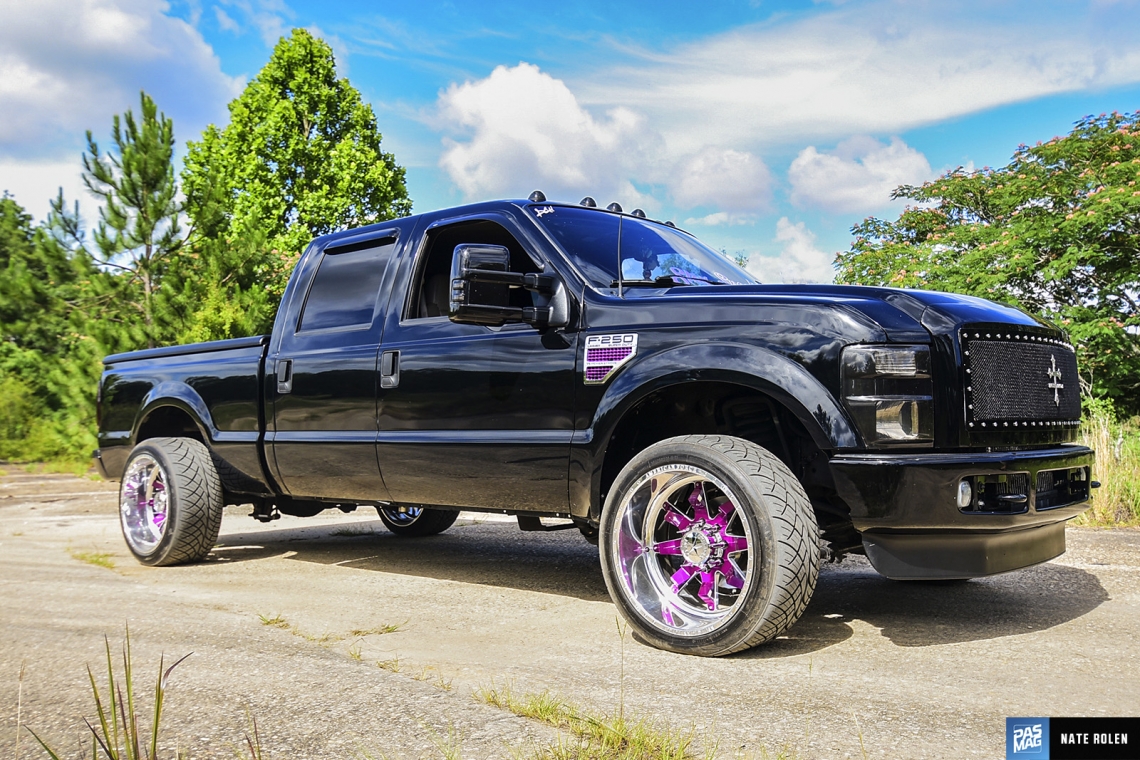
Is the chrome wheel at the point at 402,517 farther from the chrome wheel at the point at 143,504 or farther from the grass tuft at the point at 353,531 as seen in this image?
the chrome wheel at the point at 143,504

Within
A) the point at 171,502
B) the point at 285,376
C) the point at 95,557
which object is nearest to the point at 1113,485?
the point at 285,376

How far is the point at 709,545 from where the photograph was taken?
12.7ft

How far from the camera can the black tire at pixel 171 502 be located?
6.20 metres

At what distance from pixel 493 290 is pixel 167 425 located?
3.83 meters

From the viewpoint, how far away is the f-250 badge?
4195 millimetres

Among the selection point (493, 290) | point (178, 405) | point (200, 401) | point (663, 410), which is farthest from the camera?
point (178, 405)

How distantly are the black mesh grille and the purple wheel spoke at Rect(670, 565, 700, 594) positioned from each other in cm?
125

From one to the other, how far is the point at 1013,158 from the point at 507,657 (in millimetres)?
17218

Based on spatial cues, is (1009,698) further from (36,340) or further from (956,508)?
(36,340)

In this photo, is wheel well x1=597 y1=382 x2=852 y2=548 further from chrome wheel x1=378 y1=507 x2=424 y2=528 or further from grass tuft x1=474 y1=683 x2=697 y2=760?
chrome wheel x1=378 y1=507 x2=424 y2=528

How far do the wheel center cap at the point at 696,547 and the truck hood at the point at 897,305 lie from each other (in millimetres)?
974

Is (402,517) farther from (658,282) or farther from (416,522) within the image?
(658,282)

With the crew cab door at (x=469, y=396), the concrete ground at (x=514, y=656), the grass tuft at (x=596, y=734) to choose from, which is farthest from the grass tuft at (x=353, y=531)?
the grass tuft at (x=596, y=734)

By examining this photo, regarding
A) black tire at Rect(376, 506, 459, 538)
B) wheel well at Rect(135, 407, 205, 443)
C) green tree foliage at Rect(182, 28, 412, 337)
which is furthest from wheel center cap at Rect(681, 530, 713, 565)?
green tree foliage at Rect(182, 28, 412, 337)
